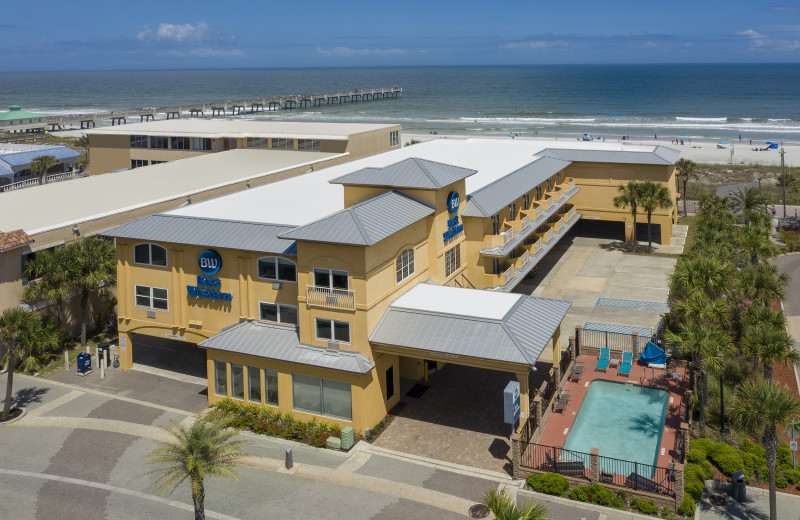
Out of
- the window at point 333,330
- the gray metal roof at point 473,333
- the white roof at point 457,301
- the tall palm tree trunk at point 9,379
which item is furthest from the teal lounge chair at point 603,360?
the tall palm tree trunk at point 9,379

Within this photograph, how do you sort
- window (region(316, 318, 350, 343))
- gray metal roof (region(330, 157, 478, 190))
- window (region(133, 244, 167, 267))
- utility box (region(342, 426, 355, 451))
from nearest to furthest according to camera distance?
utility box (region(342, 426, 355, 451)) < window (region(316, 318, 350, 343)) < window (region(133, 244, 167, 267)) < gray metal roof (region(330, 157, 478, 190))

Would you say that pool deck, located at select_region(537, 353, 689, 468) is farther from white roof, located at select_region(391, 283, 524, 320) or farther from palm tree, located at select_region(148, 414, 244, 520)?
palm tree, located at select_region(148, 414, 244, 520)

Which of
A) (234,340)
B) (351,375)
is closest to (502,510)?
(351,375)

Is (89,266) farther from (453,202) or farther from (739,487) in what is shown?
(739,487)

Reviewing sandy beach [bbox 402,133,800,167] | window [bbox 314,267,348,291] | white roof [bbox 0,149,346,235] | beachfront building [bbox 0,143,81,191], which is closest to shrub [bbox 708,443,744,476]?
window [bbox 314,267,348,291]

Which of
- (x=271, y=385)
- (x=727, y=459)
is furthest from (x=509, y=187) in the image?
(x=727, y=459)
